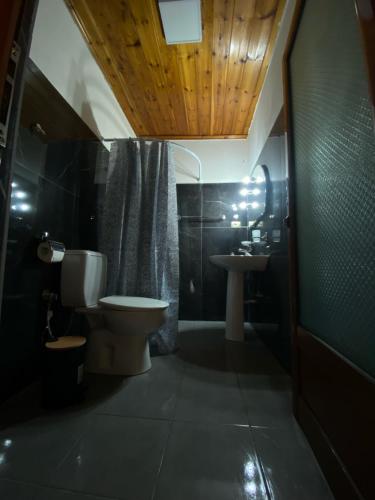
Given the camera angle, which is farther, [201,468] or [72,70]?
[72,70]

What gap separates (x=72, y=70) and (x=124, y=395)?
6.64ft

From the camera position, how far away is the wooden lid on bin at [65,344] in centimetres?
100

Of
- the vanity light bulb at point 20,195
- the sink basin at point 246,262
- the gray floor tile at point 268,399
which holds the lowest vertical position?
the gray floor tile at point 268,399

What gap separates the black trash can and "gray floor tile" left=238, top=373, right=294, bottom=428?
78cm

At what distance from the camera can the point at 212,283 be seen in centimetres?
250

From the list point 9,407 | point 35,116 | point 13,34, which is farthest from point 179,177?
point 9,407

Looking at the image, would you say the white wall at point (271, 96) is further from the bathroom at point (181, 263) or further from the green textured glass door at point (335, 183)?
the green textured glass door at point (335, 183)

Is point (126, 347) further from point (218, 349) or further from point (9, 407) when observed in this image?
point (218, 349)

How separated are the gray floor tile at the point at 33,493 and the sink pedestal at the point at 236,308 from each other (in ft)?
4.60

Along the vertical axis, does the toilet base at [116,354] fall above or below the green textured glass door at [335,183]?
below

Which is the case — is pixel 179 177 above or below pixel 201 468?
above

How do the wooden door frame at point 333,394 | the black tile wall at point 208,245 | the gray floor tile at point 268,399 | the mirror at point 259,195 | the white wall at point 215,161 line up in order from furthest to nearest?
the white wall at point 215,161 < the black tile wall at point 208,245 < the mirror at point 259,195 < the gray floor tile at point 268,399 < the wooden door frame at point 333,394

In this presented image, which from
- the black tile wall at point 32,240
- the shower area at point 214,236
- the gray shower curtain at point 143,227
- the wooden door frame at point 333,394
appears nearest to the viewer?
the wooden door frame at point 333,394

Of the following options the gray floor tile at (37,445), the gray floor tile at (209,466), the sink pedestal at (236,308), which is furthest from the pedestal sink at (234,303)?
the gray floor tile at (37,445)
